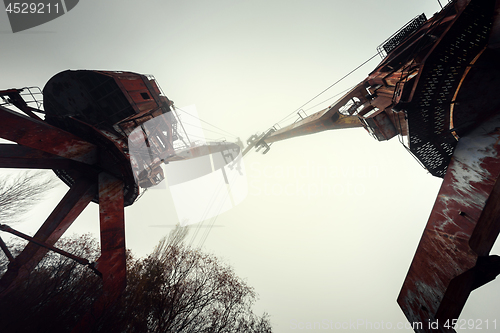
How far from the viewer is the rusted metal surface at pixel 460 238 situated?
2441 mm

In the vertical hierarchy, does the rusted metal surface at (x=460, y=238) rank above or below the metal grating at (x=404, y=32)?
below

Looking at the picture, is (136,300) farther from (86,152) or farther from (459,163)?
(459,163)

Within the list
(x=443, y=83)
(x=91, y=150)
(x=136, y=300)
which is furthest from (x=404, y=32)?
(x=136, y=300)

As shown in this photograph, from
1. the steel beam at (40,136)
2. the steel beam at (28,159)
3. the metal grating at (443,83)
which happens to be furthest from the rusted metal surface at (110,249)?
the metal grating at (443,83)

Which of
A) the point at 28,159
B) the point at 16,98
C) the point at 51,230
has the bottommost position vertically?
the point at 51,230

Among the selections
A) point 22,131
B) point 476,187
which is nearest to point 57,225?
point 22,131

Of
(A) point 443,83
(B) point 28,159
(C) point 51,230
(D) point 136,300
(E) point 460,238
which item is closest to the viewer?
(E) point 460,238

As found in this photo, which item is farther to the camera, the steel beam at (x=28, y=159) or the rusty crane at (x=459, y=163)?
the steel beam at (x=28, y=159)

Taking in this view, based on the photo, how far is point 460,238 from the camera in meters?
2.53

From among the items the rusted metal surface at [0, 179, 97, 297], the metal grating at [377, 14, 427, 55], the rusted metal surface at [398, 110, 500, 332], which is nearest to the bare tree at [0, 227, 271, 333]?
the rusted metal surface at [0, 179, 97, 297]

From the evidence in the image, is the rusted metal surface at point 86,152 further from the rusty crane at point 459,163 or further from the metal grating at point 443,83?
the metal grating at point 443,83

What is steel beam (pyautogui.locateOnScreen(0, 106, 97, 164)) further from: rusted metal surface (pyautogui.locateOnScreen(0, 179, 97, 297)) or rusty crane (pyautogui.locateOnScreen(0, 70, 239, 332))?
rusted metal surface (pyautogui.locateOnScreen(0, 179, 97, 297))

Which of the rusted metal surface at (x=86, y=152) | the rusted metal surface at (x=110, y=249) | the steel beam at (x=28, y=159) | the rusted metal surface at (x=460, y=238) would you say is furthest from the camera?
the steel beam at (x=28, y=159)

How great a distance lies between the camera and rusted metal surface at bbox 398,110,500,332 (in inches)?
96.1
